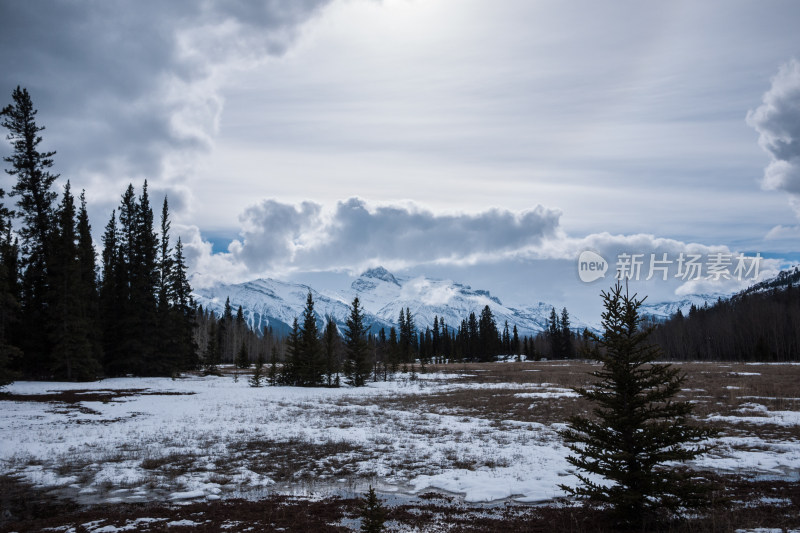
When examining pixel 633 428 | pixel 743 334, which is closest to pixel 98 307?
pixel 633 428

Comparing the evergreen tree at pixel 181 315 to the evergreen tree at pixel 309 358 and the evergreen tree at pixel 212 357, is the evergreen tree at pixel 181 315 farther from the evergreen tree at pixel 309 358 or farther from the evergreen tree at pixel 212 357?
the evergreen tree at pixel 309 358

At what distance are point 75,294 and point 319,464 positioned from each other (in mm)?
34053

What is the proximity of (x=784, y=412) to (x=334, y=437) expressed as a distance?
24.0 meters

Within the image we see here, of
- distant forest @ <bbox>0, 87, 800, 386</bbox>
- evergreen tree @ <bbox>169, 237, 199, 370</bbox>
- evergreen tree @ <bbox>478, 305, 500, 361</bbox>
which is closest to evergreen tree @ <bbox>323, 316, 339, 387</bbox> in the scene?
distant forest @ <bbox>0, 87, 800, 386</bbox>

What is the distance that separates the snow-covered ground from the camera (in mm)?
13445

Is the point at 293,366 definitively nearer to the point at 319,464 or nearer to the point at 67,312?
the point at 67,312

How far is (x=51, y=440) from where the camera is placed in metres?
18.7

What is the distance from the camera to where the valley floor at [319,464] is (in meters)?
10.5

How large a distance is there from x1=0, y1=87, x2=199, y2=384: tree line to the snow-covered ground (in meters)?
11.3

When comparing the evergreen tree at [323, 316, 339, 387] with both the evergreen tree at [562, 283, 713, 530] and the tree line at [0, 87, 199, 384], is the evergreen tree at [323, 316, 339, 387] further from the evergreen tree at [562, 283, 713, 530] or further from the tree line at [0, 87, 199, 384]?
the evergreen tree at [562, 283, 713, 530]

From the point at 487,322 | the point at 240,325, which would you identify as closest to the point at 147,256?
the point at 240,325

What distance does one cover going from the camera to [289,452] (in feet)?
58.6

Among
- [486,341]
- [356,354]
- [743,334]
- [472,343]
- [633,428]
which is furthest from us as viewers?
[472,343]

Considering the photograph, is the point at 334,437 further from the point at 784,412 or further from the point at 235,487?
the point at 784,412
